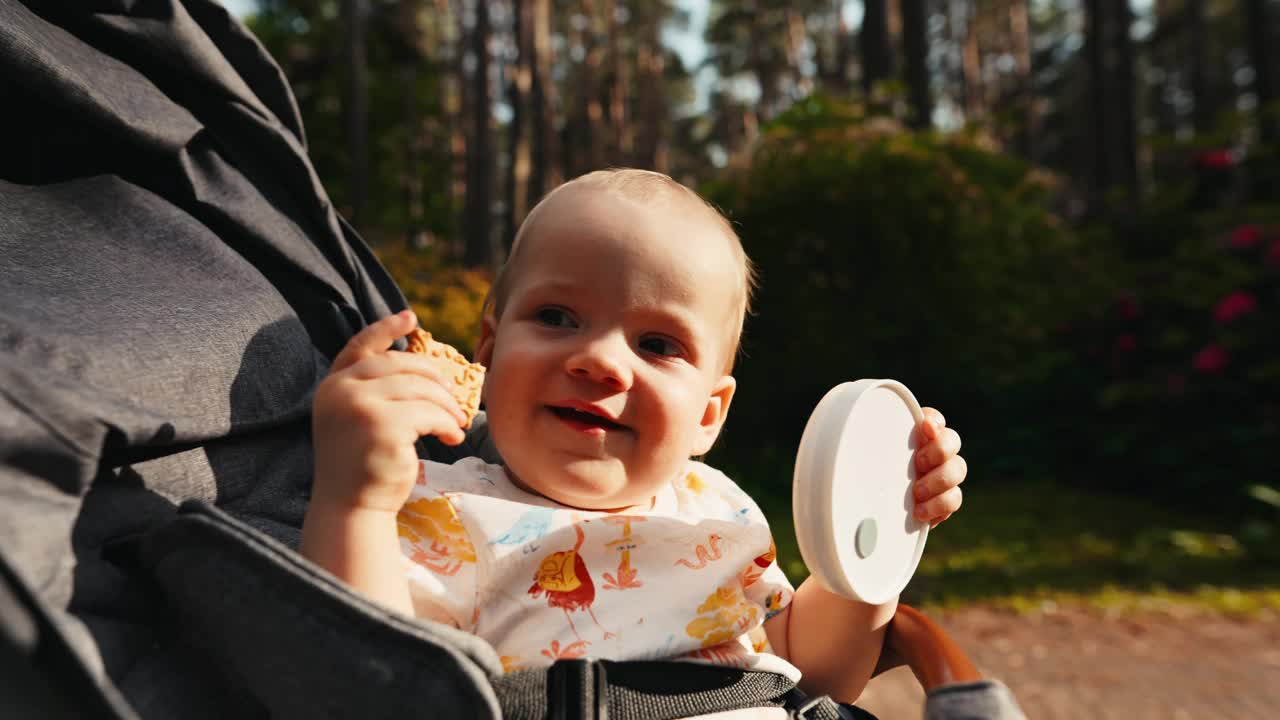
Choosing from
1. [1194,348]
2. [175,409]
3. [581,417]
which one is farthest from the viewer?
[1194,348]

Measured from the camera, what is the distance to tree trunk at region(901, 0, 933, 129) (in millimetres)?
11883

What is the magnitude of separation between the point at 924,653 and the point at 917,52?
11717mm

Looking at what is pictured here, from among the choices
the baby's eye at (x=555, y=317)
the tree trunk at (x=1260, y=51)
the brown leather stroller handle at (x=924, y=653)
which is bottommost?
the brown leather stroller handle at (x=924, y=653)

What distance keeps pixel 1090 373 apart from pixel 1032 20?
33.1 m

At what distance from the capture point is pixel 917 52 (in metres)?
12.0

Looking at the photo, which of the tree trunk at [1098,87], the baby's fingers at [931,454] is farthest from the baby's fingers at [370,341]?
the tree trunk at [1098,87]

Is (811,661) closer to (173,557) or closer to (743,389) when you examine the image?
(173,557)

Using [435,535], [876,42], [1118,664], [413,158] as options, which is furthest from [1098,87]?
[435,535]

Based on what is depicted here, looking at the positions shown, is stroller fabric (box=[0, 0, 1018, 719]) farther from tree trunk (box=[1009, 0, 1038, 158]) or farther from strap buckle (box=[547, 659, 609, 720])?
tree trunk (box=[1009, 0, 1038, 158])

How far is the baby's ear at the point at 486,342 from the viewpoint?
1795mm

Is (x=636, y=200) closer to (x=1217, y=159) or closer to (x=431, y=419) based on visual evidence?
(x=431, y=419)

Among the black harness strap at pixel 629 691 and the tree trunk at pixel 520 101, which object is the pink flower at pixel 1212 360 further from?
the tree trunk at pixel 520 101

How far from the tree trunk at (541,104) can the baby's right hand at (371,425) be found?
19621mm

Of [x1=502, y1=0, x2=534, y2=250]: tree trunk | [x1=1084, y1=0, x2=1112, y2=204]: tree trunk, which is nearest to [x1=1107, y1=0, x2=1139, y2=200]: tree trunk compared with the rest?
[x1=1084, y1=0, x2=1112, y2=204]: tree trunk
